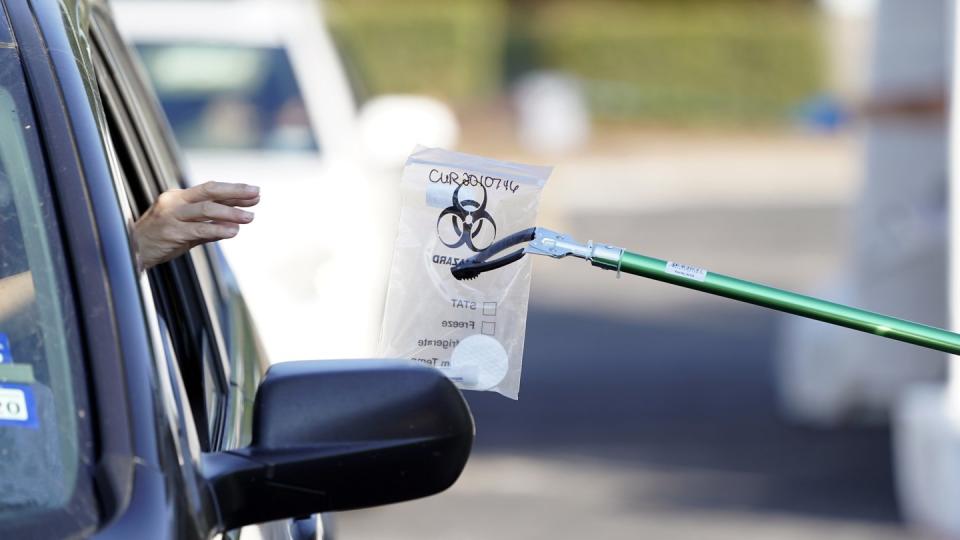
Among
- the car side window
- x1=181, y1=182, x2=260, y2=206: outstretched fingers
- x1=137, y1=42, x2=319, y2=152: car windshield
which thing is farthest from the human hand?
x1=137, y1=42, x2=319, y2=152: car windshield

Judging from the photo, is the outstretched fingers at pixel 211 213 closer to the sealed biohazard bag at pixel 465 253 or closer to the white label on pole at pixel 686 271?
the sealed biohazard bag at pixel 465 253

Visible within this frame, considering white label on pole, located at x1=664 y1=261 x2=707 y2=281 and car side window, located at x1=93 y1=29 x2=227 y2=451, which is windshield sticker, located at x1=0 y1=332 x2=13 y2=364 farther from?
white label on pole, located at x1=664 y1=261 x2=707 y2=281

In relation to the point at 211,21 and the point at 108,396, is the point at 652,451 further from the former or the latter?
the point at 108,396

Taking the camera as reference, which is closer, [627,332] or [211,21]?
[211,21]

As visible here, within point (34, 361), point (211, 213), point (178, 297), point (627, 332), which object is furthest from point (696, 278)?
point (627, 332)

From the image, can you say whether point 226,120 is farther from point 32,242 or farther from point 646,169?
point 646,169

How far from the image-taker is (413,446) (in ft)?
6.05

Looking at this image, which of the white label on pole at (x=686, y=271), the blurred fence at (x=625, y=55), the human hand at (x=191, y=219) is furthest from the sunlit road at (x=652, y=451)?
the blurred fence at (x=625, y=55)

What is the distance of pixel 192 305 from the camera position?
8.18 ft

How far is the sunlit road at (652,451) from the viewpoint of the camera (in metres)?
6.42

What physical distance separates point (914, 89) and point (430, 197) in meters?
5.88

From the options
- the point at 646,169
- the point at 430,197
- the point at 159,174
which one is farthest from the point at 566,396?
the point at 646,169

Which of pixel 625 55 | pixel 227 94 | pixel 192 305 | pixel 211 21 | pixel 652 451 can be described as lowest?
pixel 652 451

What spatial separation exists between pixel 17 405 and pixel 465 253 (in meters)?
0.53
